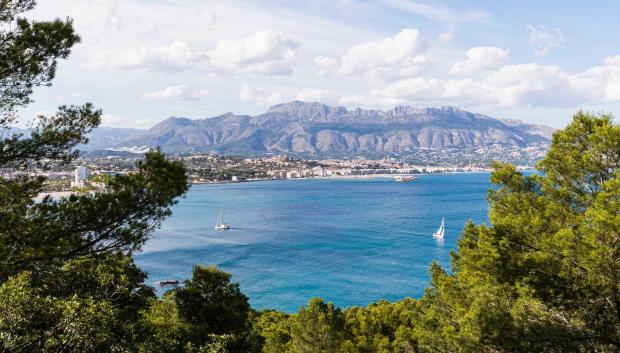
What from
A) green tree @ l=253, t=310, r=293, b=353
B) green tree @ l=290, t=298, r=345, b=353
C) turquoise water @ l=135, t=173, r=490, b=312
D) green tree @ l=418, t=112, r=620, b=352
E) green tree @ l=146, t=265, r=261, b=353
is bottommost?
turquoise water @ l=135, t=173, r=490, b=312

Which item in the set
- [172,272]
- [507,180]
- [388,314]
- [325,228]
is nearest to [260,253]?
[172,272]

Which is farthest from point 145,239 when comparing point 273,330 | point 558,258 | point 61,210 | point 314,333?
point 273,330

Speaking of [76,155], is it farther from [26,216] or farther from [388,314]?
[388,314]

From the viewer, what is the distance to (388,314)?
19.1m

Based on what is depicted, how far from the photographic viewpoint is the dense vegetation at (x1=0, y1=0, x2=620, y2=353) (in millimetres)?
6285

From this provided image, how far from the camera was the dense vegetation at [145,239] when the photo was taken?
6.29 meters

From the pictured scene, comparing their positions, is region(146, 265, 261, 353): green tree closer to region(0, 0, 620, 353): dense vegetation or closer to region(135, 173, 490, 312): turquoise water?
region(0, 0, 620, 353): dense vegetation

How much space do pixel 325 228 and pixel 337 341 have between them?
2310 inches

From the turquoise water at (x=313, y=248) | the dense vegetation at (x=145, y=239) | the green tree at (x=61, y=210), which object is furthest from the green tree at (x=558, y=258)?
the turquoise water at (x=313, y=248)

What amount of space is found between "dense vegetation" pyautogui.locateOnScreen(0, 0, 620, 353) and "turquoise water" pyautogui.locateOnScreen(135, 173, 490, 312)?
16019mm

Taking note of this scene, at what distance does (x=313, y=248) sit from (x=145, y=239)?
173ft

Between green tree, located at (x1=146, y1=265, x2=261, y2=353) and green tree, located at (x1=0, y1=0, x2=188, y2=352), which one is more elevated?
green tree, located at (x1=0, y1=0, x2=188, y2=352)

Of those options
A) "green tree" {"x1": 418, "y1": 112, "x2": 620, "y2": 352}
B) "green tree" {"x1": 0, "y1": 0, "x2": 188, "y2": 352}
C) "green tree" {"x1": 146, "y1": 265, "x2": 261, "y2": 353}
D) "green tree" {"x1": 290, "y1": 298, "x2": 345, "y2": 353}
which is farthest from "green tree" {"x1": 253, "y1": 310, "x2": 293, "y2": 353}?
"green tree" {"x1": 0, "y1": 0, "x2": 188, "y2": 352}

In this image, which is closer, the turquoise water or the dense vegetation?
the dense vegetation
